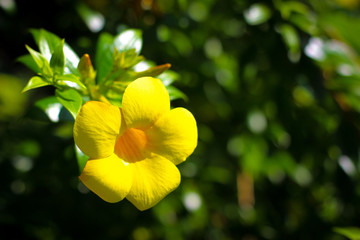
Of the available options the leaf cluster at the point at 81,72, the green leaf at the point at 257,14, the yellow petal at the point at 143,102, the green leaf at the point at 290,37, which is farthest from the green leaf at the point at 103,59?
the green leaf at the point at 290,37

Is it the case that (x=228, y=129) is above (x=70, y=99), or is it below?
below

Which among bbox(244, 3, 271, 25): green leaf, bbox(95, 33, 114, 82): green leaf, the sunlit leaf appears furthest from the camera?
bbox(244, 3, 271, 25): green leaf

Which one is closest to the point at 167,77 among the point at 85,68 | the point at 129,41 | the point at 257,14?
the point at 129,41

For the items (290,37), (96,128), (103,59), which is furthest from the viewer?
(290,37)

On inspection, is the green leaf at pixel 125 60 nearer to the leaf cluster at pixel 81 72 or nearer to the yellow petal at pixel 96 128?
the leaf cluster at pixel 81 72

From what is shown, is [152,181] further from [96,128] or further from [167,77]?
[167,77]

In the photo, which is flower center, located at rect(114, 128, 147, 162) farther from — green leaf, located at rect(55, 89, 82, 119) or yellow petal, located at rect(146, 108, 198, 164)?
green leaf, located at rect(55, 89, 82, 119)

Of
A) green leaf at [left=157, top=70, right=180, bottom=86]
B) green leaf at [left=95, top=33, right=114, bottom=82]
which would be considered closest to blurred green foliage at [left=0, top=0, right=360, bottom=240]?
green leaf at [left=95, top=33, right=114, bottom=82]

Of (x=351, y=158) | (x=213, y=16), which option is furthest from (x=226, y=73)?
(x=351, y=158)
